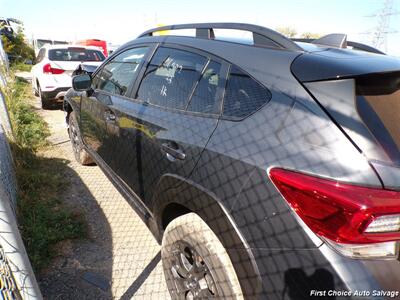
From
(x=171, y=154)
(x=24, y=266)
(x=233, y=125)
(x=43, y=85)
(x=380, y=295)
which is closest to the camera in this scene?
(x=380, y=295)

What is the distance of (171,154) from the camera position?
194 cm

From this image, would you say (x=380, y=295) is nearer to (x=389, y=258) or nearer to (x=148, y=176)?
(x=389, y=258)

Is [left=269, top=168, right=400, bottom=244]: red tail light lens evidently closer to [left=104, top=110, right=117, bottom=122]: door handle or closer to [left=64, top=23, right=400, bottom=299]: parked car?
[left=64, top=23, right=400, bottom=299]: parked car

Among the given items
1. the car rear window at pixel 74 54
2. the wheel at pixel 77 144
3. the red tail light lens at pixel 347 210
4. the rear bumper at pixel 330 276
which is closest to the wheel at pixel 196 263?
the rear bumper at pixel 330 276

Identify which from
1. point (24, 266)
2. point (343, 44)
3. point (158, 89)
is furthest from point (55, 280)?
point (343, 44)

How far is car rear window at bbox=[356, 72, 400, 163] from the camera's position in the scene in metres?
1.27

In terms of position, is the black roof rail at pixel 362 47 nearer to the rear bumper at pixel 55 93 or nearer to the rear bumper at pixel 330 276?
the rear bumper at pixel 330 276

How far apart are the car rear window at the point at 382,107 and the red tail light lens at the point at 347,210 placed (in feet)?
0.70

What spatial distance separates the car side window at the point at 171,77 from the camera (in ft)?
6.87

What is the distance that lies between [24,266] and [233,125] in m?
1.27

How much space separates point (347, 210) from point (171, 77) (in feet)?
5.26

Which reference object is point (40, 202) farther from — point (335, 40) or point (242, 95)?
point (335, 40)

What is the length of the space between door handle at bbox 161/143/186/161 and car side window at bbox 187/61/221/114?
0.28 meters

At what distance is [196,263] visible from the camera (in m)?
1.83
